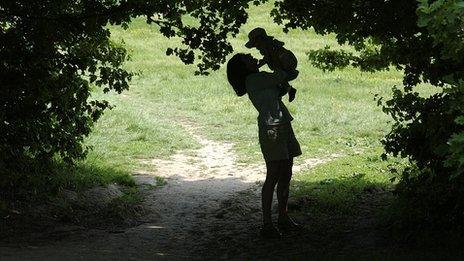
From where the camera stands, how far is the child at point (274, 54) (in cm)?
765

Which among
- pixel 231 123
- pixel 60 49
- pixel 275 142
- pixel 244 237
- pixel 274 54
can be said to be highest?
pixel 231 123

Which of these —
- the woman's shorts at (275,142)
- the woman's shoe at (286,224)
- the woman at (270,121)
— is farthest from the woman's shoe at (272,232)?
the woman's shorts at (275,142)

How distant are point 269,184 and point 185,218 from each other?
7.23 feet

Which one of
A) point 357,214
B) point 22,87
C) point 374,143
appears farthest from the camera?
point 374,143

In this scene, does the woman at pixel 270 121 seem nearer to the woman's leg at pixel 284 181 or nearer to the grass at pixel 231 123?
the woman's leg at pixel 284 181

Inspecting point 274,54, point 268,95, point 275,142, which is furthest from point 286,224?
point 274,54

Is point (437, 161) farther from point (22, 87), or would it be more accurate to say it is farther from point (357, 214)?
point (22, 87)

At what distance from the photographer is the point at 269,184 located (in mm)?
7730

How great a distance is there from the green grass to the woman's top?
2775mm

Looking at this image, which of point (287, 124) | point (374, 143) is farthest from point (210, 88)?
point (287, 124)

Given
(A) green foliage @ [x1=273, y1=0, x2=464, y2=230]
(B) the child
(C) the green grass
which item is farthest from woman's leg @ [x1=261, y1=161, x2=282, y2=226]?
(C) the green grass

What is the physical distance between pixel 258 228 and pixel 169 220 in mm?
1483

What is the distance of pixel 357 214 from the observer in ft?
30.4

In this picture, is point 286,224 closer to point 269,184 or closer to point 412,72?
point 269,184
